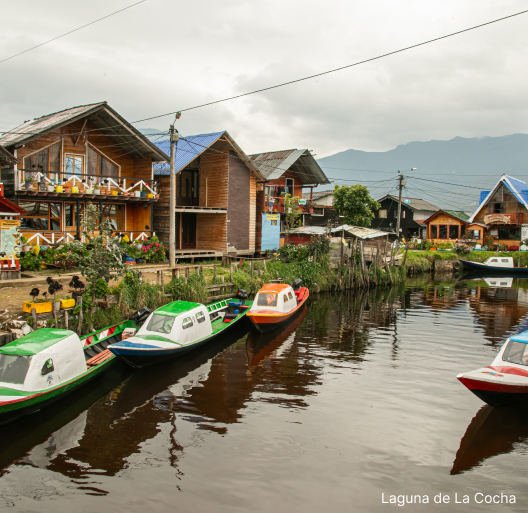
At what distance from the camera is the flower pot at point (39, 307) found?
1453 centimetres

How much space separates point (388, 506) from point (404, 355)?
31.8ft

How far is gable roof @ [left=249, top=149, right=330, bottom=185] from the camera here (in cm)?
4250

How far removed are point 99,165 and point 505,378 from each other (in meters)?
26.2

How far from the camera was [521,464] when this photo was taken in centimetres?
959

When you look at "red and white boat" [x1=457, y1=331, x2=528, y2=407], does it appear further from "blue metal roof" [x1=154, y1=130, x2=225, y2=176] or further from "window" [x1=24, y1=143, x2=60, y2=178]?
"window" [x1=24, y1=143, x2=60, y2=178]

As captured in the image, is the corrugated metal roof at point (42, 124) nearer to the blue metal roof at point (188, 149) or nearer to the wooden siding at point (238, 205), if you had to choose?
the blue metal roof at point (188, 149)

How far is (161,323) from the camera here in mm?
15719

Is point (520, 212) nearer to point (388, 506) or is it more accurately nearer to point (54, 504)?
point (388, 506)

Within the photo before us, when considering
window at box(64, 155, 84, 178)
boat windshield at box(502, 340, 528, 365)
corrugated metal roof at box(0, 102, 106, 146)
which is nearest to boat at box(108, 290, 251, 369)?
boat windshield at box(502, 340, 528, 365)

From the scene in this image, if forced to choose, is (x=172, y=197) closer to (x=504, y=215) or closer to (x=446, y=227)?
(x=504, y=215)

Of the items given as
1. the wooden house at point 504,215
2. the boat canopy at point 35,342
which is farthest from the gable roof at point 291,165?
the boat canopy at point 35,342

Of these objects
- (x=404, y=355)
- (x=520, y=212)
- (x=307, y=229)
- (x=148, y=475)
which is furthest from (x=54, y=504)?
(x=520, y=212)

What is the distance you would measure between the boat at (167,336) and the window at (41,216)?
46.9 ft

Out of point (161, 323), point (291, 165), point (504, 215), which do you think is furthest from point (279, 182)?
point (161, 323)
